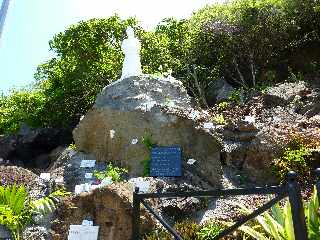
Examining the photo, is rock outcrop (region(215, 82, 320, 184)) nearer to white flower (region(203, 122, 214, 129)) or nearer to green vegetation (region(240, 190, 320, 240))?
white flower (region(203, 122, 214, 129))

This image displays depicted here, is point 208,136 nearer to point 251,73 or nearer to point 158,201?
point 158,201

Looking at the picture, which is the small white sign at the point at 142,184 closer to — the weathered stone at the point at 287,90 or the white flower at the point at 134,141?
the white flower at the point at 134,141

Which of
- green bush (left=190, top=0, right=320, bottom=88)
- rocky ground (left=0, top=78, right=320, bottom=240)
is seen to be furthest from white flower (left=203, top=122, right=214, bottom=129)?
green bush (left=190, top=0, right=320, bottom=88)

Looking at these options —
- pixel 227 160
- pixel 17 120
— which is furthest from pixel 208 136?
pixel 17 120

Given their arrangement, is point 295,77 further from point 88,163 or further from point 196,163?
point 88,163

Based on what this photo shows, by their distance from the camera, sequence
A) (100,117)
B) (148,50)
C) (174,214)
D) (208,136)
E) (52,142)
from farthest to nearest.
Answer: (148,50)
(52,142)
(100,117)
(208,136)
(174,214)

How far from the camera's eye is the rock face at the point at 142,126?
11664 millimetres

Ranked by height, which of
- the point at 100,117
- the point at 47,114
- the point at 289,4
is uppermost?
the point at 289,4

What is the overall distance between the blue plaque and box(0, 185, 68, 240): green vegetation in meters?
2.51

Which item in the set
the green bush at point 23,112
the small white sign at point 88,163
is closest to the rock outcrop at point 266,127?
the small white sign at point 88,163

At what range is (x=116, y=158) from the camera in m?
12.2

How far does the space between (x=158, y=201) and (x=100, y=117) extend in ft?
12.1

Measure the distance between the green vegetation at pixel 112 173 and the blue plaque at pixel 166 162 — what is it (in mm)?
798

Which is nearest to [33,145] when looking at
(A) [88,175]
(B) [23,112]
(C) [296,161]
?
(B) [23,112]
